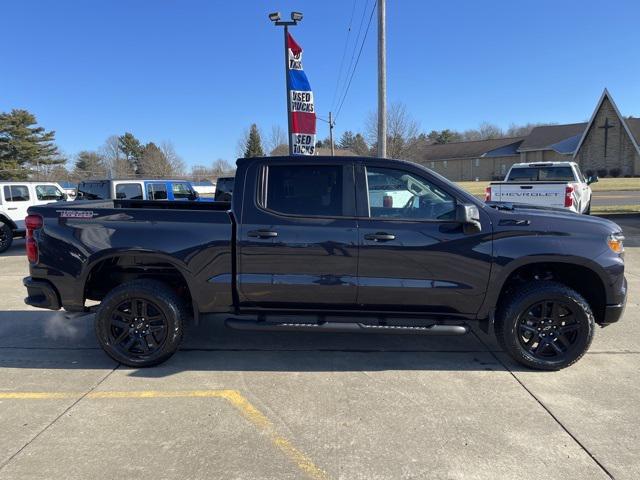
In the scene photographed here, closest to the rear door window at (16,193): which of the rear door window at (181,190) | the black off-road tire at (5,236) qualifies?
the black off-road tire at (5,236)

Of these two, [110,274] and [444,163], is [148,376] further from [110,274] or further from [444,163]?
[444,163]

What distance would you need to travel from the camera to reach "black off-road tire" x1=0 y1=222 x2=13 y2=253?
1147 cm

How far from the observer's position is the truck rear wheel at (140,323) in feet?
13.6

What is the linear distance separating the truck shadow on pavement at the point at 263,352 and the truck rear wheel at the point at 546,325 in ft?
1.13

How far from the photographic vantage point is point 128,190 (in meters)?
12.2

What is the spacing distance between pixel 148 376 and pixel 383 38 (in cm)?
1083

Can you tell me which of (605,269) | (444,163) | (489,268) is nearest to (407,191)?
(489,268)

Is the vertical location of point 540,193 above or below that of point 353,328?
above

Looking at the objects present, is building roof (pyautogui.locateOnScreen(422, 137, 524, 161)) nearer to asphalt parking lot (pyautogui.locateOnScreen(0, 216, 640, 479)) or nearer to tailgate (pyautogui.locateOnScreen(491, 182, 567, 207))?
tailgate (pyautogui.locateOnScreen(491, 182, 567, 207))

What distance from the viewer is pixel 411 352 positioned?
461 centimetres

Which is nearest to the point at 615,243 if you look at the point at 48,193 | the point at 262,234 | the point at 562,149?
the point at 262,234

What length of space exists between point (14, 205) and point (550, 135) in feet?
212

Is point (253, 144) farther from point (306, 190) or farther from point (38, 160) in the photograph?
point (306, 190)

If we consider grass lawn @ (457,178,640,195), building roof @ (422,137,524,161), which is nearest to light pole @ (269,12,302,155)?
grass lawn @ (457,178,640,195)
